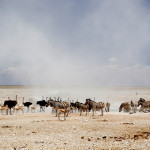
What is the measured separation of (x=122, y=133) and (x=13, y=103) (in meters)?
21.8

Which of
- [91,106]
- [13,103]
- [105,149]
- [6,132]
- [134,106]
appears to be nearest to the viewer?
[105,149]

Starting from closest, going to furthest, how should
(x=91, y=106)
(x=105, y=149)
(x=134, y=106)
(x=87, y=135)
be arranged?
(x=105, y=149), (x=87, y=135), (x=91, y=106), (x=134, y=106)

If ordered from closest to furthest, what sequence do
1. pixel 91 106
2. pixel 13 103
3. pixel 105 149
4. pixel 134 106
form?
pixel 105 149
pixel 91 106
pixel 13 103
pixel 134 106

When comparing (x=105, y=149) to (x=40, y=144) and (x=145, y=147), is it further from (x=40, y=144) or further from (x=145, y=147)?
(x=40, y=144)

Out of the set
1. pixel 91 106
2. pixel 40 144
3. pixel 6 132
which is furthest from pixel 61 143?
pixel 91 106

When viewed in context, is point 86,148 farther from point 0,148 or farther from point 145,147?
point 0,148

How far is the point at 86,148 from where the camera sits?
9.02 m

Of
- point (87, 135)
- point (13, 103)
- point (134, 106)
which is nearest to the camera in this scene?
point (87, 135)

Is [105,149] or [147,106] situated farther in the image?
[147,106]

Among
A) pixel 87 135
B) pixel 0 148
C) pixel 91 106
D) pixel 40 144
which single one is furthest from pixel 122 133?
pixel 91 106

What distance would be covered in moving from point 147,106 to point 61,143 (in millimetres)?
24955

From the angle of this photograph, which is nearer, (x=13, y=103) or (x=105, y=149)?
(x=105, y=149)

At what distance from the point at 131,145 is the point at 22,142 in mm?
5298

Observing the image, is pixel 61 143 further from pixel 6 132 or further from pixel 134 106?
pixel 134 106
